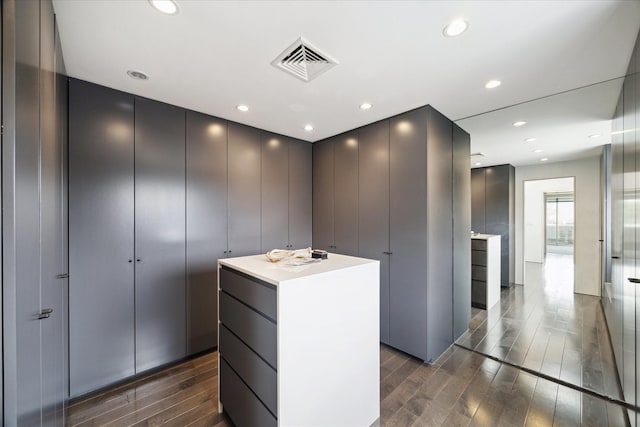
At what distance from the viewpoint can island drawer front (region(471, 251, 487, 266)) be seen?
3.64 m

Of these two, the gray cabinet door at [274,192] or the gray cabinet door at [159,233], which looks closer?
the gray cabinet door at [159,233]

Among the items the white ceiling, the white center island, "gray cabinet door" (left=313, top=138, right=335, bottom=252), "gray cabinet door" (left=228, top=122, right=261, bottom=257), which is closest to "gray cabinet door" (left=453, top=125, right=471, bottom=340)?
the white ceiling

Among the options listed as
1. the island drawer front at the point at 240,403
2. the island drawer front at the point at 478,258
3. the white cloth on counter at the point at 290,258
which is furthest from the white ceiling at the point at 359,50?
the island drawer front at the point at 240,403

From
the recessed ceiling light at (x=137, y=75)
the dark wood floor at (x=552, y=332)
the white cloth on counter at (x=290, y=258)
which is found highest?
the recessed ceiling light at (x=137, y=75)

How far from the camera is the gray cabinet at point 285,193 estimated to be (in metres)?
3.42

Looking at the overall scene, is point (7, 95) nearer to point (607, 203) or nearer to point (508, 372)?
point (508, 372)

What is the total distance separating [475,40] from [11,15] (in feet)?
7.32

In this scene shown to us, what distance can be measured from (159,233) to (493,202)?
13.5 ft

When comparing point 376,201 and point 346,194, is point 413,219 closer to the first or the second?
point 376,201

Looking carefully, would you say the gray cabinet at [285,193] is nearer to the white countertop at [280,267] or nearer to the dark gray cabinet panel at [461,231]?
the white countertop at [280,267]

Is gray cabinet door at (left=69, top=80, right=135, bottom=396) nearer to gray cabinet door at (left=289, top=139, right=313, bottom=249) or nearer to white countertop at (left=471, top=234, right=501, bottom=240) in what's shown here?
gray cabinet door at (left=289, top=139, right=313, bottom=249)

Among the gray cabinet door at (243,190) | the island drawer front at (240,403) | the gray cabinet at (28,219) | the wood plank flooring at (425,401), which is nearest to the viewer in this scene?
the gray cabinet at (28,219)

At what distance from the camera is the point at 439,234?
9.10 ft

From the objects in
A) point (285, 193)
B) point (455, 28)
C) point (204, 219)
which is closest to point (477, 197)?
point (455, 28)
